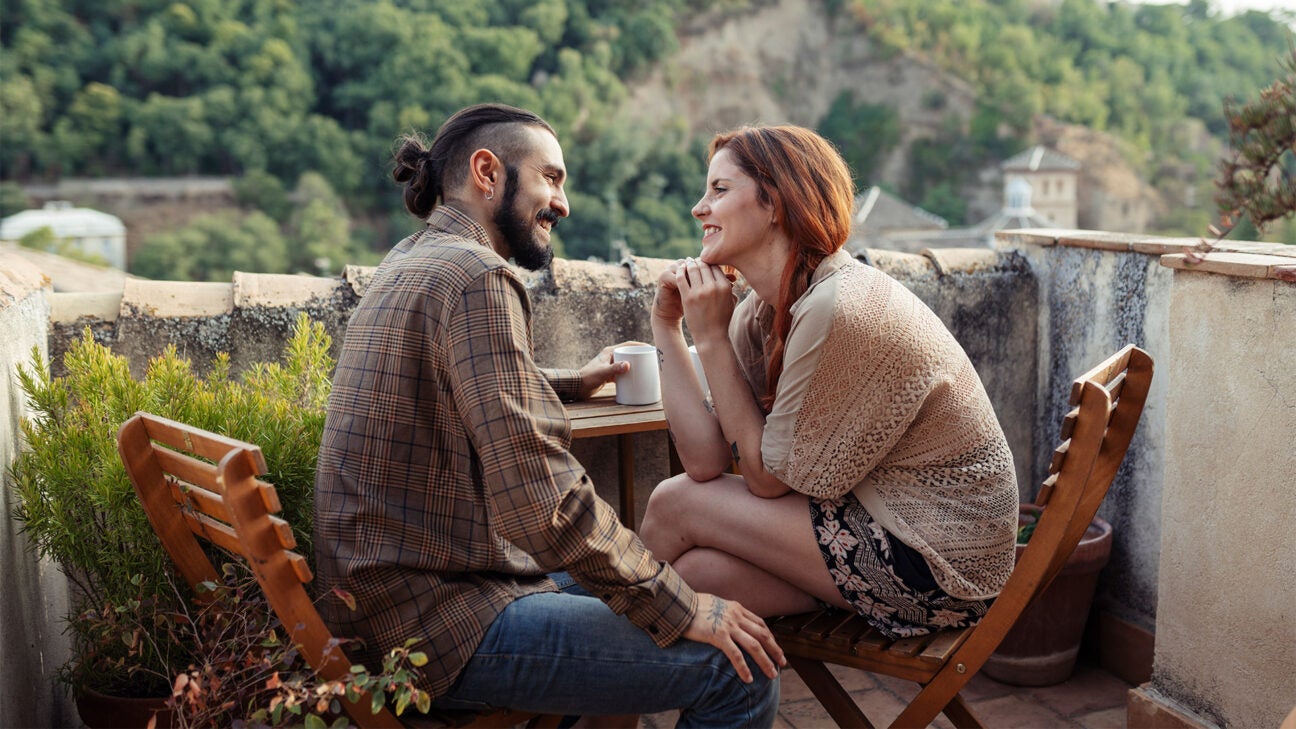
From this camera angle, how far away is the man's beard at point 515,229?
156 cm

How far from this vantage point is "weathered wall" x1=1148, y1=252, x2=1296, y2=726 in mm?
1849

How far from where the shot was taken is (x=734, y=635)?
1.37 m

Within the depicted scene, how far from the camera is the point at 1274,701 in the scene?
1.89 m

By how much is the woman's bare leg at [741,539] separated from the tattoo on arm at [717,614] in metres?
0.25

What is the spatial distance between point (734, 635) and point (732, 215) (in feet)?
2.46

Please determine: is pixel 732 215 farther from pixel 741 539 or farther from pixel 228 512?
pixel 228 512

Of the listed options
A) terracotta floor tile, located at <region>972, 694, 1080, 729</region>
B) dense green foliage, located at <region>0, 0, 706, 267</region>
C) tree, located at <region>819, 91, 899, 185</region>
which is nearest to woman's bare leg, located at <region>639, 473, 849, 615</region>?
terracotta floor tile, located at <region>972, 694, 1080, 729</region>

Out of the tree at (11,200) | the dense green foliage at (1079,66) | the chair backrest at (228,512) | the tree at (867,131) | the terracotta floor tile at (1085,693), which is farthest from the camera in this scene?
the tree at (867,131)

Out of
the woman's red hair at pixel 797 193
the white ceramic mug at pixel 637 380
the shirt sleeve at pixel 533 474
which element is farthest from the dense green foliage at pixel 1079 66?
the shirt sleeve at pixel 533 474

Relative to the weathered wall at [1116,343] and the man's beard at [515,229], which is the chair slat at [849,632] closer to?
the man's beard at [515,229]

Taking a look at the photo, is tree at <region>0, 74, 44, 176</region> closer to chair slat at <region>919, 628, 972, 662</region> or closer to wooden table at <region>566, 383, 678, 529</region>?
wooden table at <region>566, 383, 678, 529</region>

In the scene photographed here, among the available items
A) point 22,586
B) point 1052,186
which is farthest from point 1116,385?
point 1052,186

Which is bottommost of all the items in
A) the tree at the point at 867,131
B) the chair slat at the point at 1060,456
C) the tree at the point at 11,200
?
the chair slat at the point at 1060,456

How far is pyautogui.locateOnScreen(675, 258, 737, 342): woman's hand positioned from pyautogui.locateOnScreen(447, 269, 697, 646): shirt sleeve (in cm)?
47
